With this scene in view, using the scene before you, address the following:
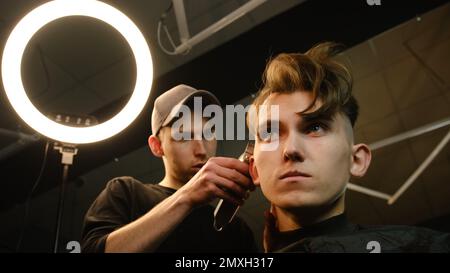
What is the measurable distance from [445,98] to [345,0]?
184cm

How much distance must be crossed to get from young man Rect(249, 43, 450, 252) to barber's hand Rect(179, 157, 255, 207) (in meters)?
0.05

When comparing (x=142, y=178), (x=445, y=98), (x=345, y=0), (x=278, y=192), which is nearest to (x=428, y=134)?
(x=445, y=98)

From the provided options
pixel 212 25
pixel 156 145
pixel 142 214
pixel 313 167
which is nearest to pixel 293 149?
pixel 313 167

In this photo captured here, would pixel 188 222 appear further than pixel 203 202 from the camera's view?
Yes

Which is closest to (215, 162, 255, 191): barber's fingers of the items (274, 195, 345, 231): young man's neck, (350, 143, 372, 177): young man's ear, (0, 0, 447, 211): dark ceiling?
(274, 195, 345, 231): young man's neck

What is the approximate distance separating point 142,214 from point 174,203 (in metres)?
0.27

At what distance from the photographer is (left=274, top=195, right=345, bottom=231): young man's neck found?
0.85m

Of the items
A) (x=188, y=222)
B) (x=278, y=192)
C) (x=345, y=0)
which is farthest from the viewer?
(x=345, y=0)

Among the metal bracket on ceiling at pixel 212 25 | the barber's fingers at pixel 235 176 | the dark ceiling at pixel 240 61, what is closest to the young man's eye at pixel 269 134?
the barber's fingers at pixel 235 176

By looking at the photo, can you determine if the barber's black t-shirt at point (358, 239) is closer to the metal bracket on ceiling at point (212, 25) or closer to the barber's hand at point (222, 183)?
the barber's hand at point (222, 183)

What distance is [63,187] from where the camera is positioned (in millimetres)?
1189

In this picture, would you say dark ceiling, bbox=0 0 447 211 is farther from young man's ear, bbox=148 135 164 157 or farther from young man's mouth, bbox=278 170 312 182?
young man's mouth, bbox=278 170 312 182

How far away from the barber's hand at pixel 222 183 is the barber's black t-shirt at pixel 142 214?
9.3 inches
